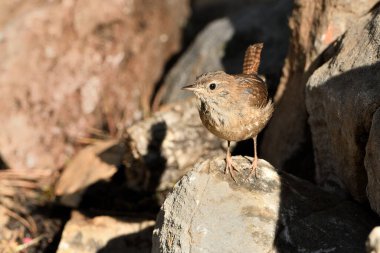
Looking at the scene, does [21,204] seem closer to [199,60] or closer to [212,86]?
[199,60]

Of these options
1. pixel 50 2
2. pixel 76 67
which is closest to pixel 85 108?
pixel 76 67

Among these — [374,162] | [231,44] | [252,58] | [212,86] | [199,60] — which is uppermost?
[231,44]

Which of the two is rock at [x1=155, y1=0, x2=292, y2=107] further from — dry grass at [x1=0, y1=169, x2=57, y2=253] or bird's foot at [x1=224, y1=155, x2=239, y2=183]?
bird's foot at [x1=224, y1=155, x2=239, y2=183]

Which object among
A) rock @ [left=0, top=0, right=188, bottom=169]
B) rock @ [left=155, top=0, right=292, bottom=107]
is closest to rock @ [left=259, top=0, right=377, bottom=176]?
rock @ [left=155, top=0, right=292, bottom=107]

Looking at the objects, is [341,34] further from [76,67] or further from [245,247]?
[76,67]

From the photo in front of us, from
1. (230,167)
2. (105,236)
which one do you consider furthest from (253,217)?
Result: (105,236)

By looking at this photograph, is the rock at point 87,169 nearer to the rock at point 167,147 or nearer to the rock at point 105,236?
the rock at point 167,147
